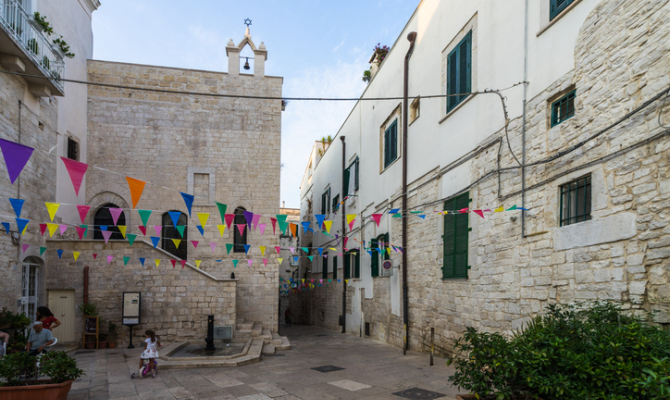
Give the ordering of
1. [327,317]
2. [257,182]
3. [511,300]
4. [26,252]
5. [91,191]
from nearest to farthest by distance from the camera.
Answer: [511,300] → [26,252] → [91,191] → [257,182] → [327,317]

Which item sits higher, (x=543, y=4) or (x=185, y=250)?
(x=543, y=4)

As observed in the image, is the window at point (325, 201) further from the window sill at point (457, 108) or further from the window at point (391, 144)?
the window sill at point (457, 108)

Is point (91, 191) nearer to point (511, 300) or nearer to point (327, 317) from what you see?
point (327, 317)

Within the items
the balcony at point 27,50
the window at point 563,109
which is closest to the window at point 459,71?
the window at point 563,109

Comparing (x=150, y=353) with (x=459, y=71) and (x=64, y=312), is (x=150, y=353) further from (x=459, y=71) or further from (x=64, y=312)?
(x=459, y=71)

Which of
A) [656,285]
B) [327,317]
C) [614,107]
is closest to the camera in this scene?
[656,285]

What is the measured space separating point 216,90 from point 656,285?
47.4 feet

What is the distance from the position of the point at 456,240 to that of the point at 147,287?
8946 mm

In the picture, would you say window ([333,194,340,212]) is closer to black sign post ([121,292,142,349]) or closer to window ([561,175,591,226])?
black sign post ([121,292,142,349])

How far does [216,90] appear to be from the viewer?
16047 millimetres

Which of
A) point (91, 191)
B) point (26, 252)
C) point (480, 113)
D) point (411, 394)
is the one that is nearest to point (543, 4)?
point (480, 113)

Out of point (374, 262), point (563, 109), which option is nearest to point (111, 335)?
point (374, 262)

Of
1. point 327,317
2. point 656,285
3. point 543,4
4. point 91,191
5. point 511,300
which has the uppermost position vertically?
point 543,4

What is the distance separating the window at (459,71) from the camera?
29.6 feet
